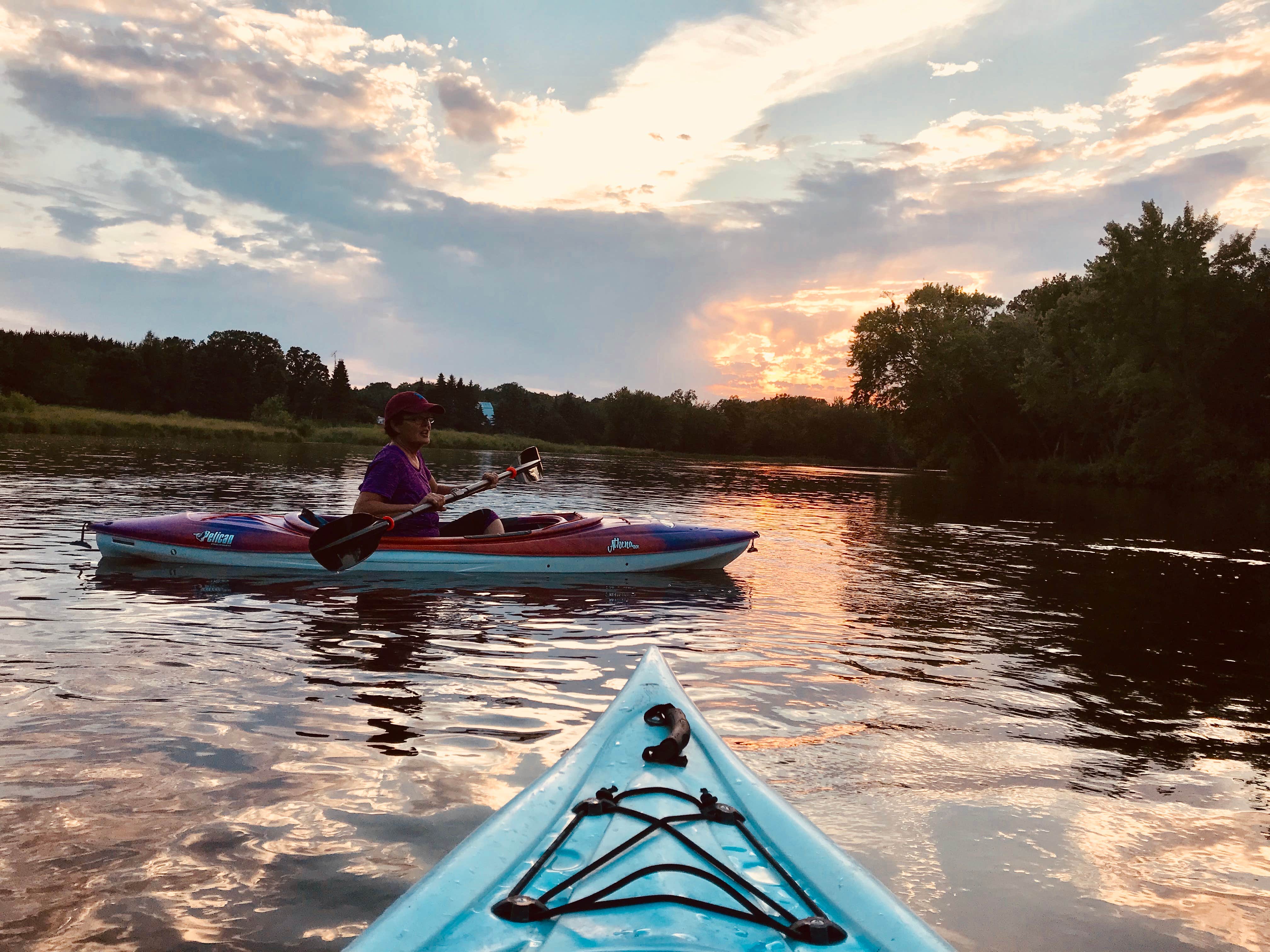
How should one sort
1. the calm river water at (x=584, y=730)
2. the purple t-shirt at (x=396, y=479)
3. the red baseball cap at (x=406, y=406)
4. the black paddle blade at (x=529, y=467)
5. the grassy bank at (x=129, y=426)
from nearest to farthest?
the calm river water at (x=584, y=730)
the red baseball cap at (x=406, y=406)
the purple t-shirt at (x=396, y=479)
the black paddle blade at (x=529, y=467)
the grassy bank at (x=129, y=426)

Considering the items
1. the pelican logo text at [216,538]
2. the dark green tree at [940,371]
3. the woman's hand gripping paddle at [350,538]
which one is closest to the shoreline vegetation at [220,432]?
the dark green tree at [940,371]

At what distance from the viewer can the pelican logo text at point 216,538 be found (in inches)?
353

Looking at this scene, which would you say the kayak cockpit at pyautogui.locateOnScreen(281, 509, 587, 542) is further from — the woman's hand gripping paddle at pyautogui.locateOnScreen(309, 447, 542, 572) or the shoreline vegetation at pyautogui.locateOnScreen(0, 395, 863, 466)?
the shoreline vegetation at pyautogui.locateOnScreen(0, 395, 863, 466)

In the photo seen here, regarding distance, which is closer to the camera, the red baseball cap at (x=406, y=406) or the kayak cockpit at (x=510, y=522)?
the red baseball cap at (x=406, y=406)

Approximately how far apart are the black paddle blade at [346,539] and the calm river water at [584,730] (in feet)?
1.31

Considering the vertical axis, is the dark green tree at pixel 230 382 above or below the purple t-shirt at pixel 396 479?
above

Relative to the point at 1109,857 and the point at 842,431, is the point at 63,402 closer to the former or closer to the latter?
the point at 842,431

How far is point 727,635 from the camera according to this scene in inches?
281

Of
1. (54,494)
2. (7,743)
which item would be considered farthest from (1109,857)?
(54,494)

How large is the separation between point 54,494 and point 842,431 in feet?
253

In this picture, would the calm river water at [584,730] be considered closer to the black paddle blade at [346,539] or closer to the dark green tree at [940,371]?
the black paddle blade at [346,539]

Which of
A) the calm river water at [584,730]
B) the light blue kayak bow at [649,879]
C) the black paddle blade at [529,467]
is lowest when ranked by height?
the calm river water at [584,730]

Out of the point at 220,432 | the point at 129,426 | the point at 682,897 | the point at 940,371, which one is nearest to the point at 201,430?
the point at 220,432

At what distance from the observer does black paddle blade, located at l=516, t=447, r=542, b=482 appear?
33.0 feet
